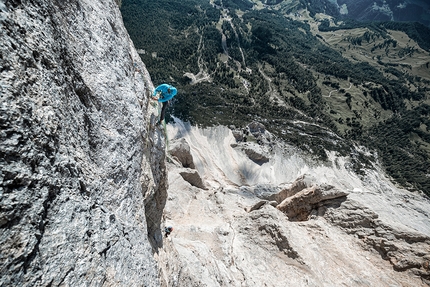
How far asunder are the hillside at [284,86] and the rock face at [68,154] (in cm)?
3390

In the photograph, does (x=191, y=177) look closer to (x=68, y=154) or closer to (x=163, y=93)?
(x=163, y=93)

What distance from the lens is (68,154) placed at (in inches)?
144

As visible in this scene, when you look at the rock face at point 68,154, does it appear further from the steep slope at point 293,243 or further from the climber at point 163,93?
the steep slope at point 293,243

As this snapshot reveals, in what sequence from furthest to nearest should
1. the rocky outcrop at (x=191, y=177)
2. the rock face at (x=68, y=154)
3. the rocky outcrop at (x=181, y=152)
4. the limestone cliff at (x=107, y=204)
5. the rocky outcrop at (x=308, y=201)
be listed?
1. the rocky outcrop at (x=181, y=152)
2. the rocky outcrop at (x=191, y=177)
3. the rocky outcrop at (x=308, y=201)
4. the limestone cliff at (x=107, y=204)
5. the rock face at (x=68, y=154)

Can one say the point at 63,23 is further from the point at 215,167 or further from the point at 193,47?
the point at 193,47

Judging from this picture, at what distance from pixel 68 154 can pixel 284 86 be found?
75.3m

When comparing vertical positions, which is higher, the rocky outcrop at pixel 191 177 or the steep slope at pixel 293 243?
the steep slope at pixel 293 243

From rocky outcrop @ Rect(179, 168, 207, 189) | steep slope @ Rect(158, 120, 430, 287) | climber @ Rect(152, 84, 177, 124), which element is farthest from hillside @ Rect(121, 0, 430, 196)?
climber @ Rect(152, 84, 177, 124)

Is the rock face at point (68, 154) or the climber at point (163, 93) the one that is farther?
the climber at point (163, 93)

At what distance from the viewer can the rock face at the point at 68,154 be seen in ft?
8.78

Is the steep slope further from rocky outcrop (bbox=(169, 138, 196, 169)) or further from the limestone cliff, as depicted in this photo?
rocky outcrop (bbox=(169, 138, 196, 169))

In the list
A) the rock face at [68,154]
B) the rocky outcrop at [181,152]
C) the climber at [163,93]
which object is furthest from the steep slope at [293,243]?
the climber at [163,93]

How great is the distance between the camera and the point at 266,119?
50.5m

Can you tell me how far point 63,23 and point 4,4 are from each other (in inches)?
60.1
